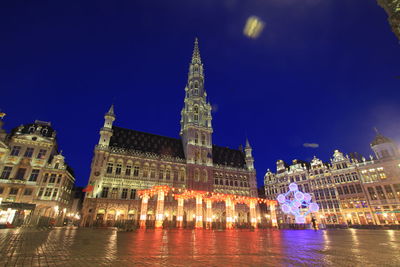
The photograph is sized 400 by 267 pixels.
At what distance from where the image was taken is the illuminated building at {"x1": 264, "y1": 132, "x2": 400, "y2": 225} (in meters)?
40.5

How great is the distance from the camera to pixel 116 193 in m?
38.0

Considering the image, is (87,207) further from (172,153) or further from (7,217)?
(172,153)

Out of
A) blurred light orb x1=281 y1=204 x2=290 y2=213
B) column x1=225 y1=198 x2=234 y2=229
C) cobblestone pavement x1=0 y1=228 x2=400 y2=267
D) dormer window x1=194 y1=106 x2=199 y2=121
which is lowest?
cobblestone pavement x1=0 y1=228 x2=400 y2=267

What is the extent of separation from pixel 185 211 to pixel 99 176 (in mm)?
19099

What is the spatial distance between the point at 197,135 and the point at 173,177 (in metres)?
12.9

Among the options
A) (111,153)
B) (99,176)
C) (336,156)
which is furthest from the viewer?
(336,156)

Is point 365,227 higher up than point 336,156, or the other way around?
point 336,156

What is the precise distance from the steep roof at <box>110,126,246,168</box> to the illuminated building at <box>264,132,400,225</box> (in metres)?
19.8

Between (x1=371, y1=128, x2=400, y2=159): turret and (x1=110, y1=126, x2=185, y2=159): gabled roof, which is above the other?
(x1=110, y1=126, x2=185, y2=159): gabled roof

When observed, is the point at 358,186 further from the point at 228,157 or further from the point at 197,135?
the point at 197,135

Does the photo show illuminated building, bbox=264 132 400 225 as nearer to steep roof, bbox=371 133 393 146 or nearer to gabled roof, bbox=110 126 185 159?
steep roof, bbox=371 133 393 146

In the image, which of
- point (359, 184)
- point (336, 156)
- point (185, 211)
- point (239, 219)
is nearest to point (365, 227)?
point (359, 184)

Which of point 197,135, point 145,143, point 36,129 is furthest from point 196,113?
point 36,129

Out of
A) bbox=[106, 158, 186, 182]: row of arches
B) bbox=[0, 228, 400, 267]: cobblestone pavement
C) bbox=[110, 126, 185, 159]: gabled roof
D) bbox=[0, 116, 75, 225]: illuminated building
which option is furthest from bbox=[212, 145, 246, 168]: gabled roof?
bbox=[0, 228, 400, 267]: cobblestone pavement
